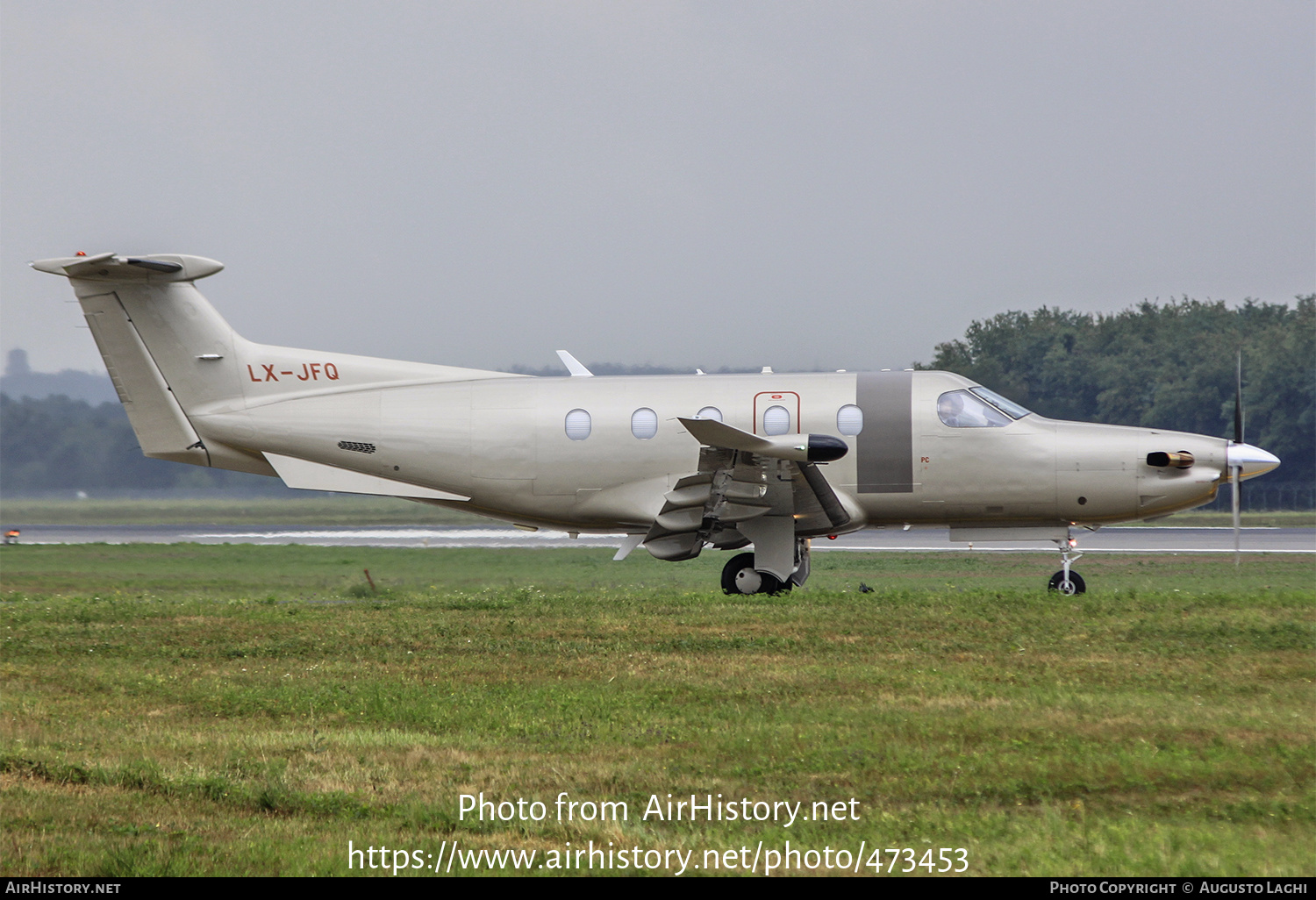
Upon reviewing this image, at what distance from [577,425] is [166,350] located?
6.40 m

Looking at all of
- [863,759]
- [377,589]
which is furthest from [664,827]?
[377,589]

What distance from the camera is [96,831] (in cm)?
652

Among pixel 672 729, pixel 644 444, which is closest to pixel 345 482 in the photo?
pixel 644 444

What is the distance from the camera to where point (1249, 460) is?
17312mm

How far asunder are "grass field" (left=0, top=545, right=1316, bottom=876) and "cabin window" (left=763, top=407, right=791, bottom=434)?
263cm

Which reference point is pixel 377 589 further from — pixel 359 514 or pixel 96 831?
pixel 359 514

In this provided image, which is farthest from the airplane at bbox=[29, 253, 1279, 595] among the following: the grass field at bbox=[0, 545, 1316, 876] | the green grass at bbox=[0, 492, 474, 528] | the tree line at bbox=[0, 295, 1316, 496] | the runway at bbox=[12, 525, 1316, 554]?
the green grass at bbox=[0, 492, 474, 528]

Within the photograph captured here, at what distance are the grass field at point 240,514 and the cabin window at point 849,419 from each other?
26.5 meters

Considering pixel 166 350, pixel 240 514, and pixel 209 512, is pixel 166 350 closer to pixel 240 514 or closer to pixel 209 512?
pixel 240 514

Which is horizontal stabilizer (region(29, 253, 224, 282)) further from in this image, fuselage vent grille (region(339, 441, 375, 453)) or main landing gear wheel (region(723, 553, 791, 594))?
main landing gear wheel (region(723, 553, 791, 594))

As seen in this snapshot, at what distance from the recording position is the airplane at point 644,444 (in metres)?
17.7

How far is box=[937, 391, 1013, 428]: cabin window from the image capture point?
703 inches

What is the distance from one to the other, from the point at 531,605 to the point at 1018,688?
820 centimetres

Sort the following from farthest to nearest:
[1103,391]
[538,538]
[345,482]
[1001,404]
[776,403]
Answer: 1. [1103,391]
2. [538,538]
3. [345,482]
4. [1001,404]
5. [776,403]
